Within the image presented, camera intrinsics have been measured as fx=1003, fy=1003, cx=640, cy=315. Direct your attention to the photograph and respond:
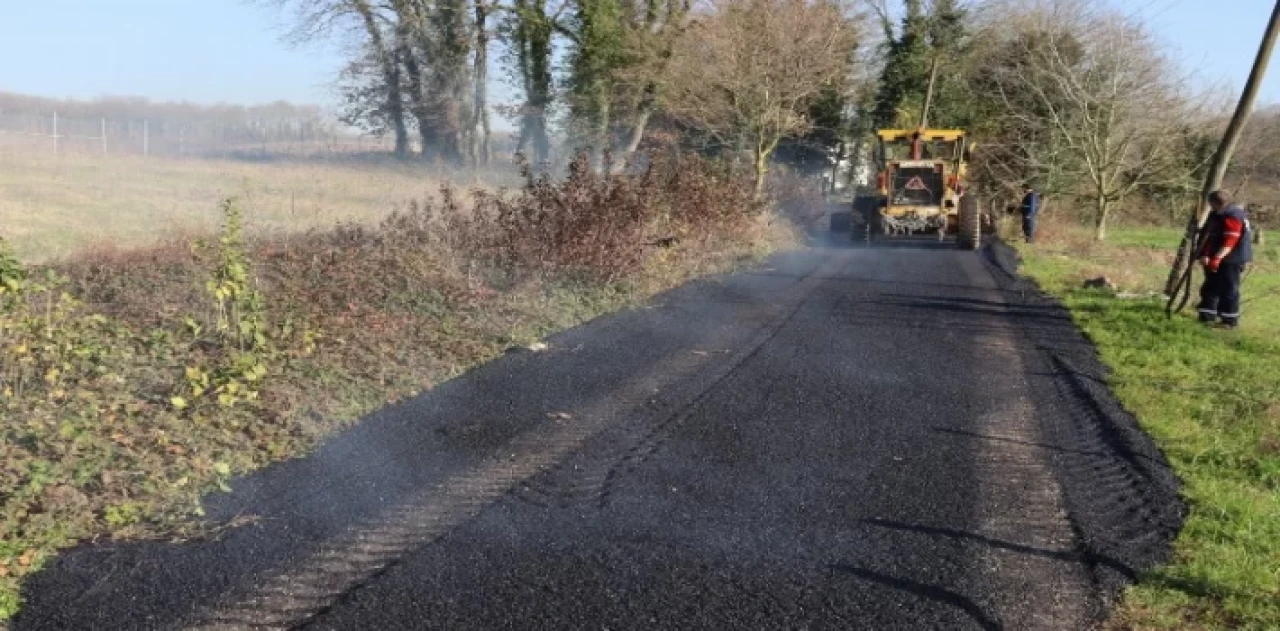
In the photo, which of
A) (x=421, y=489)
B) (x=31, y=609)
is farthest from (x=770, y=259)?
(x=31, y=609)

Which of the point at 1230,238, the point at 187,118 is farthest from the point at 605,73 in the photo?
the point at 187,118

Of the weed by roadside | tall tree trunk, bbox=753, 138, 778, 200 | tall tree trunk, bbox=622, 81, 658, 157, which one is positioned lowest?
the weed by roadside

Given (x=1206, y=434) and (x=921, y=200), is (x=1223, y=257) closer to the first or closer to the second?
(x=1206, y=434)

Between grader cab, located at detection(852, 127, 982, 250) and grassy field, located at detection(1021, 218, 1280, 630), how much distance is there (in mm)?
6432

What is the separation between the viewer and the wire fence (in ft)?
126

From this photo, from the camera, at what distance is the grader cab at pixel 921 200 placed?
23156mm

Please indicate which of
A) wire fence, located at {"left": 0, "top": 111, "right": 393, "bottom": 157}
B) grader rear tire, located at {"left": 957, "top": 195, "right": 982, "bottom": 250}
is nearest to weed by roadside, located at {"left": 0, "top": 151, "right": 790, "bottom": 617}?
grader rear tire, located at {"left": 957, "top": 195, "right": 982, "bottom": 250}

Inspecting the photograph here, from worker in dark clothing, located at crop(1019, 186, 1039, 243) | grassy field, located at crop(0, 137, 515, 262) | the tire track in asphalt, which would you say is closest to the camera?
the tire track in asphalt

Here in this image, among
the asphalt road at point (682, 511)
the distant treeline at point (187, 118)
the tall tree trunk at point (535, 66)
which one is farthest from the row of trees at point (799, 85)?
the asphalt road at point (682, 511)

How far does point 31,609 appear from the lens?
12.7ft

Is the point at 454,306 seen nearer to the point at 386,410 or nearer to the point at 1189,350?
the point at 386,410

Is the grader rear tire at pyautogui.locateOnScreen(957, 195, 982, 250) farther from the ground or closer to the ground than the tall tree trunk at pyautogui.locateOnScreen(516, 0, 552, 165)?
closer to the ground

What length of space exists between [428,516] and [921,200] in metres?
20.7

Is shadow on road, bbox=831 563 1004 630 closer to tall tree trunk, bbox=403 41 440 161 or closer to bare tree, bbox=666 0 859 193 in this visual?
bare tree, bbox=666 0 859 193
